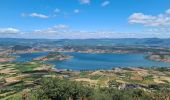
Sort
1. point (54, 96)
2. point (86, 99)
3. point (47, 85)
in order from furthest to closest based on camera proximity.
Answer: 1. point (47, 85)
2. point (54, 96)
3. point (86, 99)

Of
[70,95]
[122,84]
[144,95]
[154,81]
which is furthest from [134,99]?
[154,81]

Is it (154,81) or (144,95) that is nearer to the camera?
(144,95)

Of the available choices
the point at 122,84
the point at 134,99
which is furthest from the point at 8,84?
the point at 134,99

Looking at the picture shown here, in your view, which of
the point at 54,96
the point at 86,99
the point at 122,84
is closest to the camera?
the point at 86,99

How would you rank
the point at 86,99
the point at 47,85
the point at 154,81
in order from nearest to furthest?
the point at 86,99, the point at 47,85, the point at 154,81

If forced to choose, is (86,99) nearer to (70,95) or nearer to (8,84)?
(70,95)

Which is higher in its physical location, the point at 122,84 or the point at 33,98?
the point at 33,98

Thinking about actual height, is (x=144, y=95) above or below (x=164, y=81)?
above

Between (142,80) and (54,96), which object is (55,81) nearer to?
(54,96)

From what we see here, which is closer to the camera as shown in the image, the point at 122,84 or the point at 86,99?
the point at 86,99
